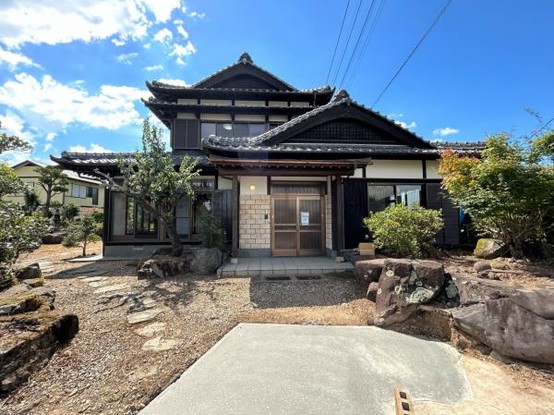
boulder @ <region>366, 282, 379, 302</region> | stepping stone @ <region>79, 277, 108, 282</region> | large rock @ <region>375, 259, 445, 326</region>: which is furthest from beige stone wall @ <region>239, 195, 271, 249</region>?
large rock @ <region>375, 259, 445, 326</region>

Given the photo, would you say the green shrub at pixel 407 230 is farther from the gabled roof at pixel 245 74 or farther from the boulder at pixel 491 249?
the gabled roof at pixel 245 74

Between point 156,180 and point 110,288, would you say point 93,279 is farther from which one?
point 156,180

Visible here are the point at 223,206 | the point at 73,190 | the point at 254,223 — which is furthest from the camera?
the point at 73,190

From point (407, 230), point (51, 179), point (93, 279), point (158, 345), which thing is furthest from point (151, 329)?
point (51, 179)

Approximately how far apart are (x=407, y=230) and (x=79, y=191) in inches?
1225

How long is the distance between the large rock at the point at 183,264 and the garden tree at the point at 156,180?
646 mm

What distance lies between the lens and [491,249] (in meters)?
5.89

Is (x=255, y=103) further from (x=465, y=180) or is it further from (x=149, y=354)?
(x=149, y=354)

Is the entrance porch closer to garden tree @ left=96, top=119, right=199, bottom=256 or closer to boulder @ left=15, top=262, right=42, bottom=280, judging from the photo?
garden tree @ left=96, top=119, right=199, bottom=256

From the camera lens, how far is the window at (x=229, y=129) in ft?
37.7

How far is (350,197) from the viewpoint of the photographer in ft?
27.7

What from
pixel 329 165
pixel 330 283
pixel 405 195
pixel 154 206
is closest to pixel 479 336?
pixel 330 283

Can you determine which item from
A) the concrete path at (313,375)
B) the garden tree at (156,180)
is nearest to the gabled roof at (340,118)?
the garden tree at (156,180)

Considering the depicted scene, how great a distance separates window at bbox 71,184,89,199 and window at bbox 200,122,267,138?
21854 millimetres
